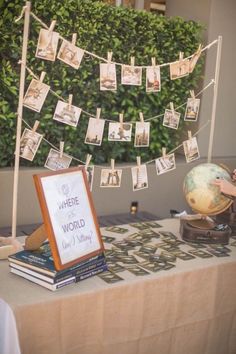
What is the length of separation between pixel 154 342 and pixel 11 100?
213cm

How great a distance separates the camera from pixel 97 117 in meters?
3.13

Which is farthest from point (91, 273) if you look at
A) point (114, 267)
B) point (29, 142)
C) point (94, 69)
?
point (94, 69)

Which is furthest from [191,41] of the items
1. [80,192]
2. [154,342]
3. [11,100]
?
[154,342]

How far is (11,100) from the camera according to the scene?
3555 millimetres

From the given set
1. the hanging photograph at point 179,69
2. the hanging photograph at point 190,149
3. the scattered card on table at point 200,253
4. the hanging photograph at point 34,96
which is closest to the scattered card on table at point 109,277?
the scattered card on table at point 200,253

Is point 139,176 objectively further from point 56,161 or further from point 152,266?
point 152,266

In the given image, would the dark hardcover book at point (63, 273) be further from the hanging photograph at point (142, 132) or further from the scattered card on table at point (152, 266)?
the hanging photograph at point (142, 132)

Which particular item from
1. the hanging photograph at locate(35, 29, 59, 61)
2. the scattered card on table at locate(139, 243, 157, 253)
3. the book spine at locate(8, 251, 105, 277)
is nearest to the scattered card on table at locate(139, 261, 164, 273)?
the scattered card on table at locate(139, 243, 157, 253)

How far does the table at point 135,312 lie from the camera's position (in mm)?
1914

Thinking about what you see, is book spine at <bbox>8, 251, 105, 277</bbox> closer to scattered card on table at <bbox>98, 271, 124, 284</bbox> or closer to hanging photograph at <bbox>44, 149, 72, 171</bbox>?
scattered card on table at <bbox>98, 271, 124, 284</bbox>

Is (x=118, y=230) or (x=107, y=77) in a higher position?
(x=107, y=77)

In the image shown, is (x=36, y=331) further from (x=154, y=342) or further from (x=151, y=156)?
(x=151, y=156)

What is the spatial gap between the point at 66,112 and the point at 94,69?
947mm

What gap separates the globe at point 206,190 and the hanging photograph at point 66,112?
2.87 feet
